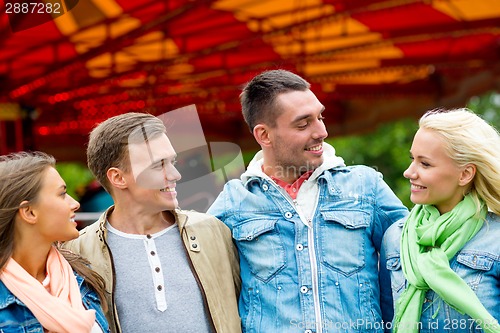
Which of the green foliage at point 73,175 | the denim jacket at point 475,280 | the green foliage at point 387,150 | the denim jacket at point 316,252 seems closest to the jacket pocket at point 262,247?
the denim jacket at point 316,252

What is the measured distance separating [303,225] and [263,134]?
394 mm

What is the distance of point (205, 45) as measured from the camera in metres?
6.78

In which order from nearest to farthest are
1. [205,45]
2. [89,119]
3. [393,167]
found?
[205,45] → [89,119] → [393,167]

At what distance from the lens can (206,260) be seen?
2318 mm

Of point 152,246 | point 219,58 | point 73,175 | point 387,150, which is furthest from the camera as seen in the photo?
point 73,175

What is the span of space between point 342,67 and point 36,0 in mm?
4052


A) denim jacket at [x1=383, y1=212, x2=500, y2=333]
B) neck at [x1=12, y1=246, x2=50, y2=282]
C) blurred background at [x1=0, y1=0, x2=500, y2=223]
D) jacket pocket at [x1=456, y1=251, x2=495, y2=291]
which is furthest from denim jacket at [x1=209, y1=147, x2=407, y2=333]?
blurred background at [x1=0, y1=0, x2=500, y2=223]

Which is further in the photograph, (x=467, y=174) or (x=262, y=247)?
(x=262, y=247)

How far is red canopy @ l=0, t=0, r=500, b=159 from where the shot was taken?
18.6 feet

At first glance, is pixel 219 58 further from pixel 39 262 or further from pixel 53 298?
pixel 53 298

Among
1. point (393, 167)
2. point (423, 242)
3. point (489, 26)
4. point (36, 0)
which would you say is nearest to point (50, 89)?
point (36, 0)

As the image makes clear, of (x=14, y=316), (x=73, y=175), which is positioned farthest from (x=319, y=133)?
(x=73, y=175)

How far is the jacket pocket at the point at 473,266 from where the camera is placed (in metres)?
2.08

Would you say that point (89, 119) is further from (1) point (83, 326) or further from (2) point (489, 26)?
(1) point (83, 326)
